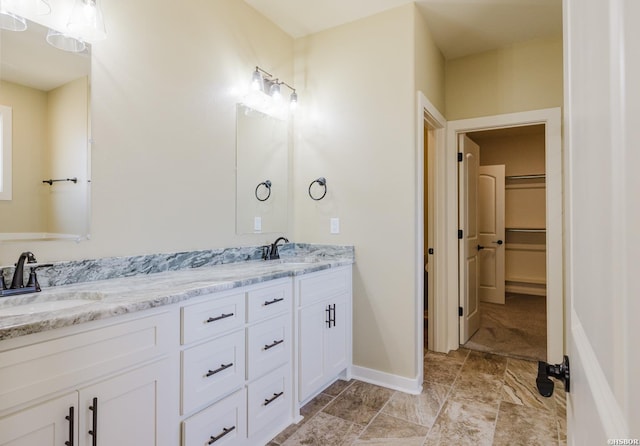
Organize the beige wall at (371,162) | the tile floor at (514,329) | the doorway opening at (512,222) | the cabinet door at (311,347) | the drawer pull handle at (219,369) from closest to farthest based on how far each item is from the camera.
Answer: the drawer pull handle at (219,369), the cabinet door at (311,347), the beige wall at (371,162), the tile floor at (514,329), the doorway opening at (512,222)

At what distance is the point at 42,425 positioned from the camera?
1.04m

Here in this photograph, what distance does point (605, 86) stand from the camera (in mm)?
357

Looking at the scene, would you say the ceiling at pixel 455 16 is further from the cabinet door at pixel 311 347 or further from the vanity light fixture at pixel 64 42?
the cabinet door at pixel 311 347

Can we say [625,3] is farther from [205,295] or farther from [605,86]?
[205,295]

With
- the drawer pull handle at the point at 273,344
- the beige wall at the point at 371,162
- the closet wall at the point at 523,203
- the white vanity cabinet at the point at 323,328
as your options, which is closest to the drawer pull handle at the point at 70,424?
the drawer pull handle at the point at 273,344

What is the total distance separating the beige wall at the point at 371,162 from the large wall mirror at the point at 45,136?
1.71m

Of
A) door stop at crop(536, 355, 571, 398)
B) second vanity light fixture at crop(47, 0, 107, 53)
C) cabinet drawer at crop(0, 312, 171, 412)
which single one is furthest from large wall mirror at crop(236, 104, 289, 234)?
door stop at crop(536, 355, 571, 398)

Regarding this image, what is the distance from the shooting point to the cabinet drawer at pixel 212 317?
4.85 ft

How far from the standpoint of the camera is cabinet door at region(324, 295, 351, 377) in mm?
2459

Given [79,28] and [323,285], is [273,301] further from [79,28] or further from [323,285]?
[79,28]

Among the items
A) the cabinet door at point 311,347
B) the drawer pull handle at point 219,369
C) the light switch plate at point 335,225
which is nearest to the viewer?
the drawer pull handle at point 219,369

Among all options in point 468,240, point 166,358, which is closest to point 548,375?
point 166,358

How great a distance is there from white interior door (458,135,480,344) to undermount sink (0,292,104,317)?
9.85ft

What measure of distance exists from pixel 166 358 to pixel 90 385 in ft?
0.91
